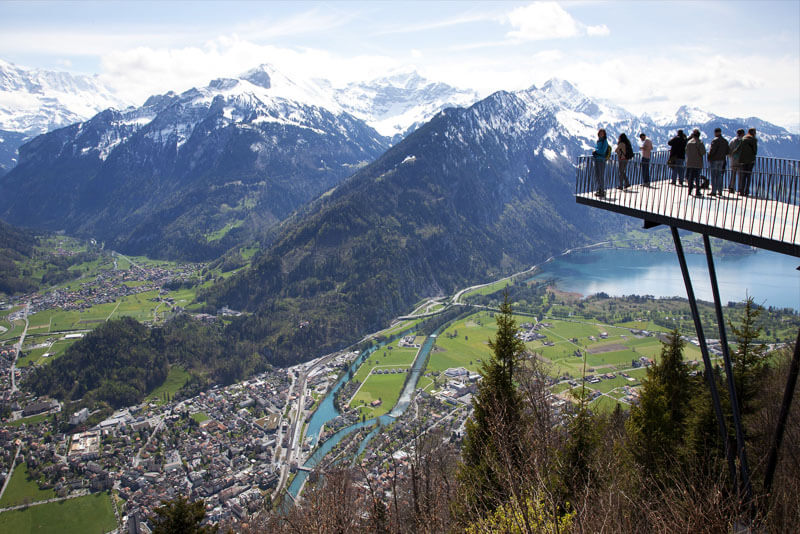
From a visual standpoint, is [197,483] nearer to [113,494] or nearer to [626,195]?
[113,494]

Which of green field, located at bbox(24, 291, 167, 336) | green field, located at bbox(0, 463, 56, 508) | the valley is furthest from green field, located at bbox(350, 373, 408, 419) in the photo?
green field, located at bbox(24, 291, 167, 336)

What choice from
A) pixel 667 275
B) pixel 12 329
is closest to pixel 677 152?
pixel 12 329

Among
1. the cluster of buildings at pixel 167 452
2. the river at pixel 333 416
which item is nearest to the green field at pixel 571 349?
the river at pixel 333 416

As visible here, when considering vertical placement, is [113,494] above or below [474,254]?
below

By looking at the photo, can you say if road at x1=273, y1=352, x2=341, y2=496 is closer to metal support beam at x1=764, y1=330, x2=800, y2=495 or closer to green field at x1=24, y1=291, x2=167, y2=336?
metal support beam at x1=764, y1=330, x2=800, y2=495

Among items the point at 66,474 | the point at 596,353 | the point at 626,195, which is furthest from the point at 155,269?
the point at 626,195
